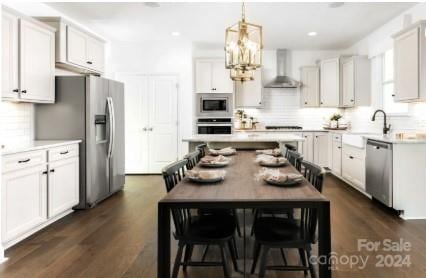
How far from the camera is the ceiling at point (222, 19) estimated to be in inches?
191

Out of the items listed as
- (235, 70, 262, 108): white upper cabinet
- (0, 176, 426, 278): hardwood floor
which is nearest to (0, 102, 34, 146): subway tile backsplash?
(0, 176, 426, 278): hardwood floor

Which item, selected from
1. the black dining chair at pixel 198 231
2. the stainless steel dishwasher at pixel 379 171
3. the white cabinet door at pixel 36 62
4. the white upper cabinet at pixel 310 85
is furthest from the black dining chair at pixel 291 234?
the white upper cabinet at pixel 310 85

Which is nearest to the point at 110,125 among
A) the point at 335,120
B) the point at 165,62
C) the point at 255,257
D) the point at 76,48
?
the point at 76,48

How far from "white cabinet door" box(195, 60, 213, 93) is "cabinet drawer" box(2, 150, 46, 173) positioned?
4.20 metres

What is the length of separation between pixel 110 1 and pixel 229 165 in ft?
10.3

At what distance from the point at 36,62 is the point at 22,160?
4.19 ft

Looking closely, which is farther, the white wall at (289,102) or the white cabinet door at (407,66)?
the white wall at (289,102)

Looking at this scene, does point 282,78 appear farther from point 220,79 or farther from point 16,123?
point 16,123

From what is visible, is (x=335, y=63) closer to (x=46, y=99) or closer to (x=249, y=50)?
(x=249, y=50)

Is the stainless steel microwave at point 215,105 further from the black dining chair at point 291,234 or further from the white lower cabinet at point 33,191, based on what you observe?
the black dining chair at point 291,234

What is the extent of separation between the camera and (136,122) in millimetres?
7188

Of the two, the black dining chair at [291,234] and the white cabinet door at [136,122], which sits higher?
the white cabinet door at [136,122]

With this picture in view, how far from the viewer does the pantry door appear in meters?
7.14

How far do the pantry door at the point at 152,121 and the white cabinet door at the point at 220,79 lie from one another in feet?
2.81
